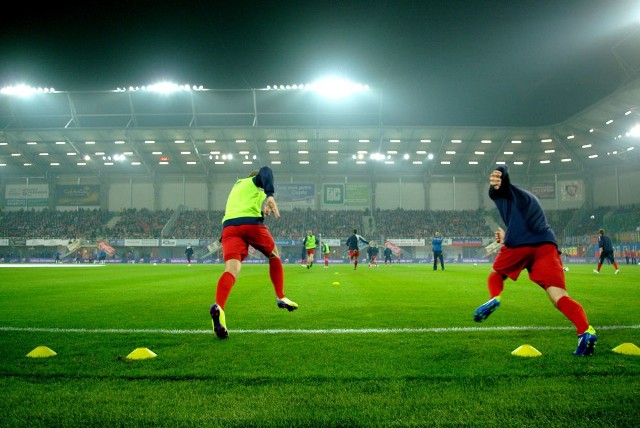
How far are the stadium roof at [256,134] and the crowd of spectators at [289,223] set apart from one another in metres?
6.62

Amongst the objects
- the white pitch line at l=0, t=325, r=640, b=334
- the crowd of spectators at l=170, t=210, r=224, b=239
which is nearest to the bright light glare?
Answer: the crowd of spectators at l=170, t=210, r=224, b=239

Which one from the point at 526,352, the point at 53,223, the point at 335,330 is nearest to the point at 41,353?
the point at 335,330

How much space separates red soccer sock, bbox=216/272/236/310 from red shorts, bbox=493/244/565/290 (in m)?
3.17

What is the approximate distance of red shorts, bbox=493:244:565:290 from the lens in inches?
181

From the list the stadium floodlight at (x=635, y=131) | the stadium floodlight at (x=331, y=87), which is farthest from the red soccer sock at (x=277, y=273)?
the stadium floodlight at (x=635, y=131)

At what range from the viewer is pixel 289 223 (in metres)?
53.4

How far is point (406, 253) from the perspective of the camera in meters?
50.4

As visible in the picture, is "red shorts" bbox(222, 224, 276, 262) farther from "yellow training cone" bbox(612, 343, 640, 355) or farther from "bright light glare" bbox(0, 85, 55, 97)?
"bright light glare" bbox(0, 85, 55, 97)

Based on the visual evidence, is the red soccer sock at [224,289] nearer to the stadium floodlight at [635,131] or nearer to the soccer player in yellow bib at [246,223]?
the soccer player in yellow bib at [246,223]

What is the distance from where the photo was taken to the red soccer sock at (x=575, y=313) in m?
4.29

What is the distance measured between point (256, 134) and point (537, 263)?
45.5 m

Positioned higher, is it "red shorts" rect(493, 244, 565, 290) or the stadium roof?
the stadium roof

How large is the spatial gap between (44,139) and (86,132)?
5.80 m

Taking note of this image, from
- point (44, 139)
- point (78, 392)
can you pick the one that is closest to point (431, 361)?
point (78, 392)
